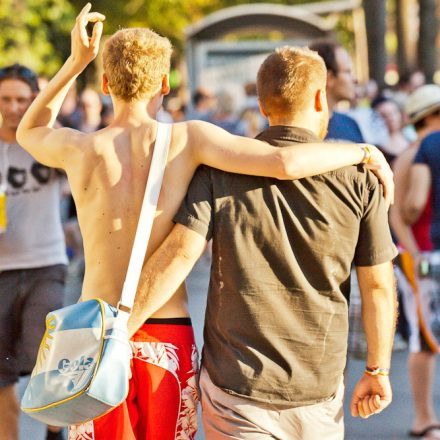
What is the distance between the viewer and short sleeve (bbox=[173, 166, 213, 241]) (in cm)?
331

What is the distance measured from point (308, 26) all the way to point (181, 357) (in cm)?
1758

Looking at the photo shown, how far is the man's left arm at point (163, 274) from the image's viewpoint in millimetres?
3342

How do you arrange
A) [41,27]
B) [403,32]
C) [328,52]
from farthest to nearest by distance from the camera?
[403,32] < [41,27] < [328,52]

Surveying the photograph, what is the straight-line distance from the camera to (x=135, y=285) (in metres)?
3.26

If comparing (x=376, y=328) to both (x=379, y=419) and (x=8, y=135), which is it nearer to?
(x=8, y=135)

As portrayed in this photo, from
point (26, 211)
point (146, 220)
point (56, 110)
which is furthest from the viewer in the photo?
point (26, 211)

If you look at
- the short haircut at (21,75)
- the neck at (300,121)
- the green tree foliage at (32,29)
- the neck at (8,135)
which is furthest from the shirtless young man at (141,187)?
the green tree foliage at (32,29)

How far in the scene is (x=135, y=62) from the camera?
3432 mm

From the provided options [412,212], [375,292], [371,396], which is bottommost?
[371,396]

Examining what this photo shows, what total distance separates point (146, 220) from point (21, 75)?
229cm

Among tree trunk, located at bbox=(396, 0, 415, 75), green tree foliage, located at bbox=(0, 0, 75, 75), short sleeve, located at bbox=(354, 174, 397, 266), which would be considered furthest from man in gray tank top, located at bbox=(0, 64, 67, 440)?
tree trunk, located at bbox=(396, 0, 415, 75)

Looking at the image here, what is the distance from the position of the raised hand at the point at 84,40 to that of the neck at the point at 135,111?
0.18 m

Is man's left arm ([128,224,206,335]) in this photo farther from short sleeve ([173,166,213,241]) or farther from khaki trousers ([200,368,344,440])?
khaki trousers ([200,368,344,440])

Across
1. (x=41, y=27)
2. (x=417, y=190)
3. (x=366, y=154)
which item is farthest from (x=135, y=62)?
(x=41, y=27)
